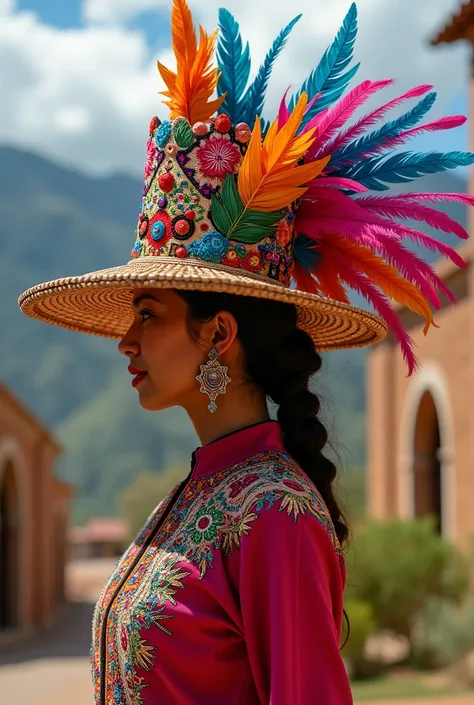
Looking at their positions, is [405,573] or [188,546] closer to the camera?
[188,546]

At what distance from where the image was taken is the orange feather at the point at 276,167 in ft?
7.76

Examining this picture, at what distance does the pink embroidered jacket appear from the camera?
1.93 metres

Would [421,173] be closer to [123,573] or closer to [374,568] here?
[123,573]

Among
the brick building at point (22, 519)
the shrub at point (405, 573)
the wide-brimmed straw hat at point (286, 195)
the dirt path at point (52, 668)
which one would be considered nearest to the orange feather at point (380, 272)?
the wide-brimmed straw hat at point (286, 195)

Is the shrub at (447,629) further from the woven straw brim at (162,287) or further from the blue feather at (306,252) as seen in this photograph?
the blue feather at (306,252)

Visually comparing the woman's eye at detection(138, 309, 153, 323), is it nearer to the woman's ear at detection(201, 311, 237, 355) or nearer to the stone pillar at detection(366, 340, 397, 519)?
the woman's ear at detection(201, 311, 237, 355)

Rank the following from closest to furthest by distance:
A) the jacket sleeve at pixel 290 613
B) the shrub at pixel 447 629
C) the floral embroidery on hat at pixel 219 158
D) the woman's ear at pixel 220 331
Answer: the jacket sleeve at pixel 290 613, the woman's ear at pixel 220 331, the floral embroidery on hat at pixel 219 158, the shrub at pixel 447 629

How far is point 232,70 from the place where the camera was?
2.65 metres

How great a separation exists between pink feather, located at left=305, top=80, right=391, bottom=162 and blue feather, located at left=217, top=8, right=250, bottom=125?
0.20 m

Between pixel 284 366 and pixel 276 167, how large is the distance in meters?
0.47

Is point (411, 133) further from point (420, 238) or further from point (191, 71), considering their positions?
point (191, 71)

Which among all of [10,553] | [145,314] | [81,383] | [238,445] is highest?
[81,383]

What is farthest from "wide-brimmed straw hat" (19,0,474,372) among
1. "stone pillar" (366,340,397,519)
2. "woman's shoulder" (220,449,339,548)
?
"stone pillar" (366,340,397,519)

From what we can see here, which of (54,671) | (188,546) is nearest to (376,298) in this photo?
(188,546)
